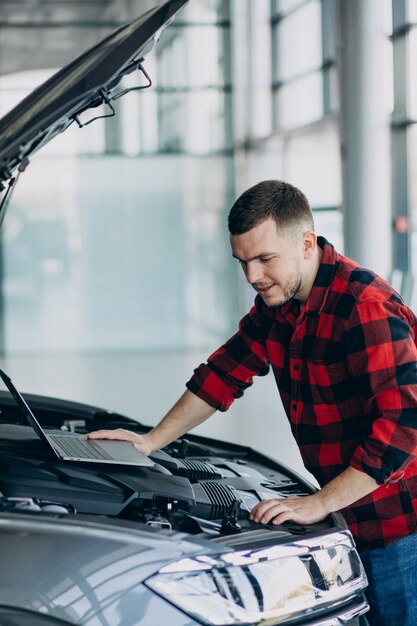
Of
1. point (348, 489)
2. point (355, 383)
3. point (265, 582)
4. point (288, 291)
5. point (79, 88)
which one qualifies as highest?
point (79, 88)

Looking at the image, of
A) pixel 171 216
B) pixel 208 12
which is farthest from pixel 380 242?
pixel 208 12

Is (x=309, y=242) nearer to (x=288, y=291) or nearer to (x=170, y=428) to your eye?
(x=288, y=291)

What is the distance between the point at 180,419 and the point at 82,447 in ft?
1.34

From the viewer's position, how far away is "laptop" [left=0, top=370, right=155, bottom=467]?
7.02ft

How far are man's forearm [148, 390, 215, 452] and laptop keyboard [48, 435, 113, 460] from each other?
0.82ft

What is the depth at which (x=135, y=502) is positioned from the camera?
6.67 ft

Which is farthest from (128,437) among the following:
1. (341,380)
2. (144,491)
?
(341,380)

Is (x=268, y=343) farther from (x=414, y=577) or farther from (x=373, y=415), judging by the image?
(x=414, y=577)

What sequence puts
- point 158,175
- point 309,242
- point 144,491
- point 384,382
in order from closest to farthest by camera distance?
point 144,491
point 384,382
point 309,242
point 158,175

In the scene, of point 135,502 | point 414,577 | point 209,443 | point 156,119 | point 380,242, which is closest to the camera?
point 135,502

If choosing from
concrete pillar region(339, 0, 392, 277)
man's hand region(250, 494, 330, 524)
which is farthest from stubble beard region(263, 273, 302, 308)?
concrete pillar region(339, 0, 392, 277)

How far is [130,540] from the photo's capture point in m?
1.72

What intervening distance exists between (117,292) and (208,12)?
14.6 feet

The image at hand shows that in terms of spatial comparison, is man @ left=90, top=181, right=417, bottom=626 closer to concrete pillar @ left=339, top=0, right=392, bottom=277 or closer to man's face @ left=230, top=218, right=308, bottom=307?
man's face @ left=230, top=218, right=308, bottom=307
